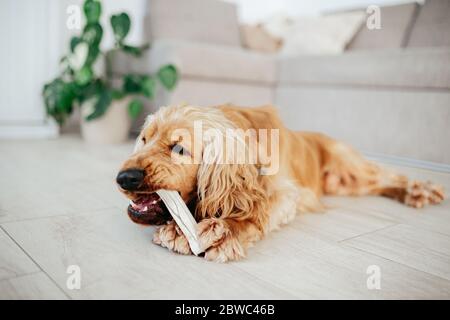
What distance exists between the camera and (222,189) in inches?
53.7

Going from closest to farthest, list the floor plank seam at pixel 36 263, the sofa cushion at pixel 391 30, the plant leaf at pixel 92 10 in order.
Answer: the floor plank seam at pixel 36 263 < the plant leaf at pixel 92 10 < the sofa cushion at pixel 391 30

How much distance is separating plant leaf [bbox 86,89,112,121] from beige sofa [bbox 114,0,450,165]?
45cm

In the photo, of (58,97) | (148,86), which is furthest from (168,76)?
(58,97)

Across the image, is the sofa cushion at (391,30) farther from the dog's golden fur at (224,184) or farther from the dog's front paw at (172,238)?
the dog's front paw at (172,238)

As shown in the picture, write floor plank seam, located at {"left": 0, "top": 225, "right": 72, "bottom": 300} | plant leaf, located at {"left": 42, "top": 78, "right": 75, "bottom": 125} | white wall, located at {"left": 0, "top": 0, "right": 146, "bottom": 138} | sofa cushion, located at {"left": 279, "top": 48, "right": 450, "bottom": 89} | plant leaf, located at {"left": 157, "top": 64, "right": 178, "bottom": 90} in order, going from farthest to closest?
white wall, located at {"left": 0, "top": 0, "right": 146, "bottom": 138} → plant leaf, located at {"left": 42, "top": 78, "right": 75, "bottom": 125} → plant leaf, located at {"left": 157, "top": 64, "right": 178, "bottom": 90} → sofa cushion, located at {"left": 279, "top": 48, "right": 450, "bottom": 89} → floor plank seam, located at {"left": 0, "top": 225, "right": 72, "bottom": 300}

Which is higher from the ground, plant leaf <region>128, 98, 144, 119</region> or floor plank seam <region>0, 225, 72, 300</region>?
plant leaf <region>128, 98, 144, 119</region>

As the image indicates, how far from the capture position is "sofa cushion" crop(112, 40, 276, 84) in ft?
11.8

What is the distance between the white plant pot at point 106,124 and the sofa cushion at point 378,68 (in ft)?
5.54

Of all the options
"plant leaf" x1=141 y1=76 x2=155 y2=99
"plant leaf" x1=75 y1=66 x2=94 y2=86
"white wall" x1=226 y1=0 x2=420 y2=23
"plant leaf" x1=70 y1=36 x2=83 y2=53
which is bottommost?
"plant leaf" x1=141 y1=76 x2=155 y2=99

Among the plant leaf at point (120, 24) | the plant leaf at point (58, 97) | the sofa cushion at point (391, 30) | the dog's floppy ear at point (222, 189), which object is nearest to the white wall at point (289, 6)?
the sofa cushion at point (391, 30)

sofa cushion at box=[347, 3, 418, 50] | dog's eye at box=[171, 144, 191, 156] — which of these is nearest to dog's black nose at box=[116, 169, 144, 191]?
dog's eye at box=[171, 144, 191, 156]

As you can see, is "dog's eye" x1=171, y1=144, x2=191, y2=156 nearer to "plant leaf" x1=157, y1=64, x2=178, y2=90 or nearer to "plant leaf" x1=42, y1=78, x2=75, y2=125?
"plant leaf" x1=157, y1=64, x2=178, y2=90

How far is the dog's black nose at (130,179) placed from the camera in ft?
3.99

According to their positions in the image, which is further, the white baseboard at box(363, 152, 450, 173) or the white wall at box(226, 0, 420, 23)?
the white wall at box(226, 0, 420, 23)
